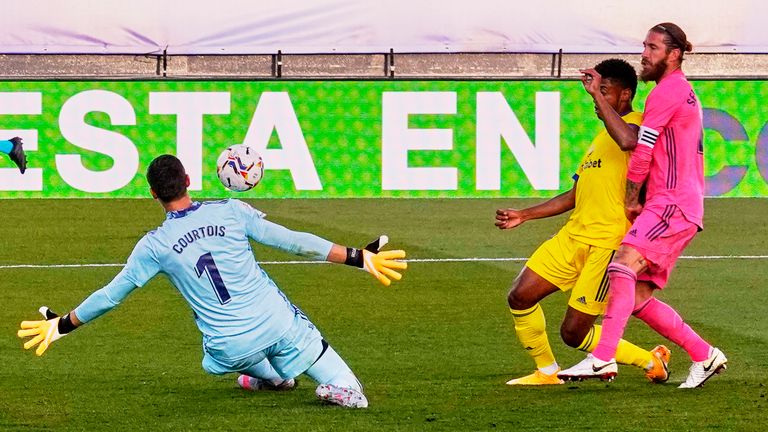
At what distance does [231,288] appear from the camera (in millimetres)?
7066

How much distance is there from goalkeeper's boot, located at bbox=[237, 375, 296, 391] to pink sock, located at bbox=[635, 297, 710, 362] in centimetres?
177

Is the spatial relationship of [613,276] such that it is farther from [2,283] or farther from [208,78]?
[208,78]

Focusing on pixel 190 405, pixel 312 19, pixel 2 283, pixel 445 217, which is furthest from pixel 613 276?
pixel 312 19

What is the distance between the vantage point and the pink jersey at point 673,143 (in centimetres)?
729

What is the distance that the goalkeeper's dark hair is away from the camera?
7.59 m

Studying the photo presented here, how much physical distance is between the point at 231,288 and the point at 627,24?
15413 millimetres

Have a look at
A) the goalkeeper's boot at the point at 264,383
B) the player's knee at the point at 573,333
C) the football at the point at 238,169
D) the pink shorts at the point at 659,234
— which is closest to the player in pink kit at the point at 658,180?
the pink shorts at the point at 659,234

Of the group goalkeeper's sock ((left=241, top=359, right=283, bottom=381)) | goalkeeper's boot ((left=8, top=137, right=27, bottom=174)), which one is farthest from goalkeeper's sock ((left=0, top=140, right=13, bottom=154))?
goalkeeper's sock ((left=241, top=359, right=283, bottom=381))

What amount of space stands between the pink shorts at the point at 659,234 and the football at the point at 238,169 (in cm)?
181

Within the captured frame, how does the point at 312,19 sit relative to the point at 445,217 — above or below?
above

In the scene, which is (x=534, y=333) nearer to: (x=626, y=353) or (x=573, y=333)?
(x=573, y=333)

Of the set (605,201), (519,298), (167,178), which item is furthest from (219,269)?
(605,201)

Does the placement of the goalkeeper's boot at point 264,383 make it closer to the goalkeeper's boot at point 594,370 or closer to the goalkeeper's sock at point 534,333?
the goalkeeper's sock at point 534,333

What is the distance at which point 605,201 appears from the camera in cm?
767
